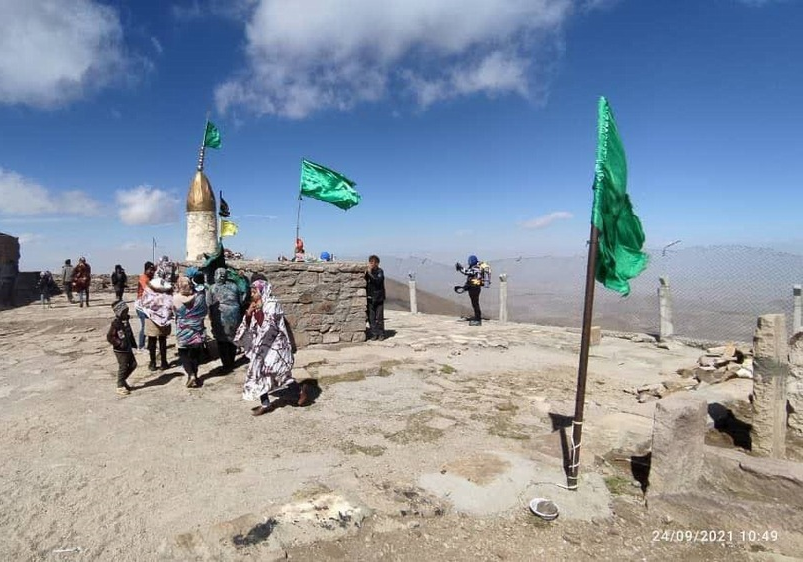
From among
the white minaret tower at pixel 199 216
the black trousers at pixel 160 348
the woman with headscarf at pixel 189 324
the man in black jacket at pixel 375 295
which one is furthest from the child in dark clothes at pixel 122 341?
the white minaret tower at pixel 199 216

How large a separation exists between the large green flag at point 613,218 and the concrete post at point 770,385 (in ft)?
4.74

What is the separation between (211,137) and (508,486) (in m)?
11.9

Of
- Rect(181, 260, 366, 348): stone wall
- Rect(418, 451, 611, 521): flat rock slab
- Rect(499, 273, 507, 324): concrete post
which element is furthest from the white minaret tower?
Rect(418, 451, 611, 521): flat rock slab

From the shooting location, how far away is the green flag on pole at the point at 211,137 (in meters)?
12.0

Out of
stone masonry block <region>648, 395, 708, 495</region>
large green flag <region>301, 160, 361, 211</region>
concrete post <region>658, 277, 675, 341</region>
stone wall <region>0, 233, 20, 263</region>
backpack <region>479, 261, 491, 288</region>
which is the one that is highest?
large green flag <region>301, 160, 361, 211</region>

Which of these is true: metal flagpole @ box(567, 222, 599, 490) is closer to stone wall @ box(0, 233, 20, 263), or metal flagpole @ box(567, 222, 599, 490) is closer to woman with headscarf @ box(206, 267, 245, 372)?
woman with headscarf @ box(206, 267, 245, 372)

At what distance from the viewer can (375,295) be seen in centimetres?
992

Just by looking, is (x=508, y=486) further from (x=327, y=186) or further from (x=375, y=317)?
(x=327, y=186)

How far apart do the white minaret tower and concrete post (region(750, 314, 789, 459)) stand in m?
11.8

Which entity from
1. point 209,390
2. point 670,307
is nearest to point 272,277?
point 209,390

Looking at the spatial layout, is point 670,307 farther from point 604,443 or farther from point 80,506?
point 80,506

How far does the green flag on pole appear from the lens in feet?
39.3

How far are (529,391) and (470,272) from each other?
5.57 m

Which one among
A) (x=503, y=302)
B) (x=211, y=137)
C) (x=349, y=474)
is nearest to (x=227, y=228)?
(x=211, y=137)
